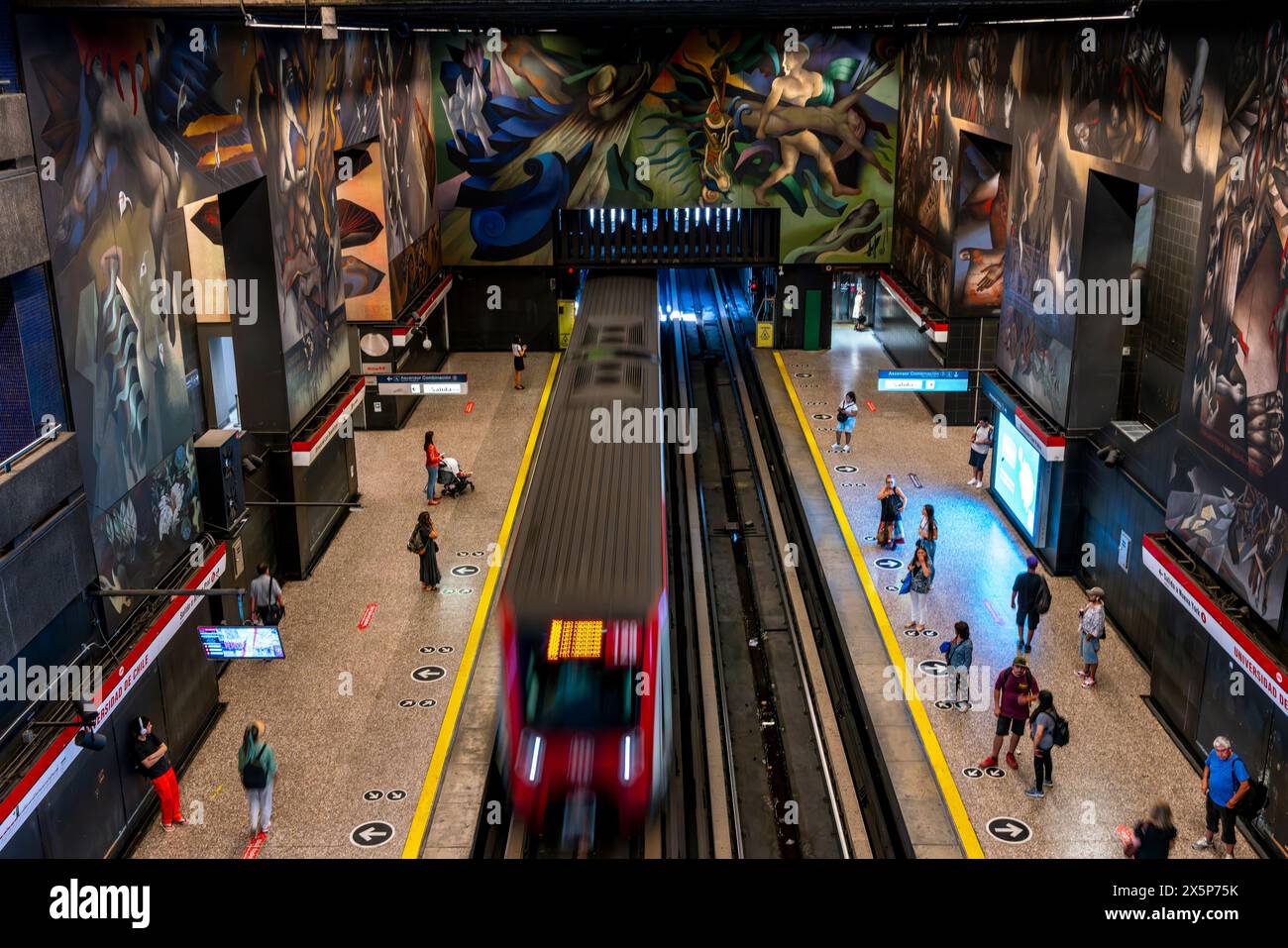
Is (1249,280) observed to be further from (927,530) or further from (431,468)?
(431,468)

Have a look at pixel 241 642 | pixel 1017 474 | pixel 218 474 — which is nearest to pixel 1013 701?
pixel 1017 474

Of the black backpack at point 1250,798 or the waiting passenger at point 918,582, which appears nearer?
the black backpack at point 1250,798

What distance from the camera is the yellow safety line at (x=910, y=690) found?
1222 centimetres

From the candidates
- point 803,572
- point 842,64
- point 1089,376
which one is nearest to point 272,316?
→ point 803,572

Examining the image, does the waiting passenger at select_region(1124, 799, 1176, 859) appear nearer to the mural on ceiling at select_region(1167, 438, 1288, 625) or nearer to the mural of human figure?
the mural on ceiling at select_region(1167, 438, 1288, 625)

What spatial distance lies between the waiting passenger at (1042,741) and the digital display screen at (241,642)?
7.61m

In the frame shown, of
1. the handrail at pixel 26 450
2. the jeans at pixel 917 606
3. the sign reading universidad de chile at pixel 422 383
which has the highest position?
the handrail at pixel 26 450

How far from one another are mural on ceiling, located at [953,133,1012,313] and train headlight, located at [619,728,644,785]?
50.6ft

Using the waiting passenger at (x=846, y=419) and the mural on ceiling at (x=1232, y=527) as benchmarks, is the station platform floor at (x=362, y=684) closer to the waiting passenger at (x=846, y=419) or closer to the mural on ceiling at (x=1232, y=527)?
the waiting passenger at (x=846, y=419)

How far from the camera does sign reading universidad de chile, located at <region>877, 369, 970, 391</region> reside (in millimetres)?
19922

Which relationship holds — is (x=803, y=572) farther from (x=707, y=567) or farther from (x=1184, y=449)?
(x=1184, y=449)

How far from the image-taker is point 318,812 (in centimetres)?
1252

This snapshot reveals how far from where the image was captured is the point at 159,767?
39.9ft

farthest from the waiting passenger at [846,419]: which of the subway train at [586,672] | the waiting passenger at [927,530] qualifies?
the subway train at [586,672]
